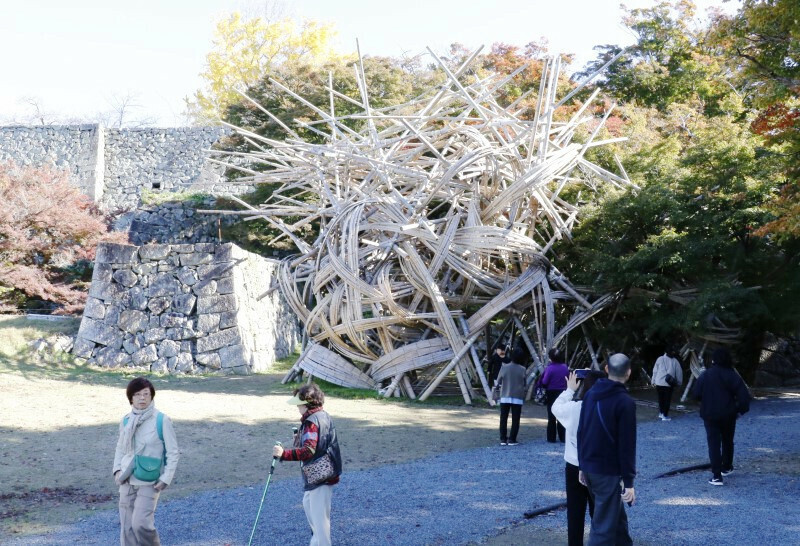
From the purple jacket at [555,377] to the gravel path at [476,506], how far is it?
969 mm

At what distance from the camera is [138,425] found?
5.15 metres

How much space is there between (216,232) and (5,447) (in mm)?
18433

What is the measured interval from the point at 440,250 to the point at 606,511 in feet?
29.7

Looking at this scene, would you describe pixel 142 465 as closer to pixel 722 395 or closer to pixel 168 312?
pixel 722 395

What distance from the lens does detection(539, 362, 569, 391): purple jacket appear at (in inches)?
402

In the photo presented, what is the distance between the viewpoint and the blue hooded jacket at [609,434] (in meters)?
4.91

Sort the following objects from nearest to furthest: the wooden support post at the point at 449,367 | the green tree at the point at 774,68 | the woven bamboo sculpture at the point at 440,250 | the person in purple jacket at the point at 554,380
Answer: the green tree at the point at 774,68, the person in purple jacket at the point at 554,380, the wooden support post at the point at 449,367, the woven bamboo sculpture at the point at 440,250

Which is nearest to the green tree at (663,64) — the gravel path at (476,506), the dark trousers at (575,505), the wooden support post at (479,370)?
the wooden support post at (479,370)

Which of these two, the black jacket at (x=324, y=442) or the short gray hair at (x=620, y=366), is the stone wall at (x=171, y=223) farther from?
the short gray hair at (x=620, y=366)

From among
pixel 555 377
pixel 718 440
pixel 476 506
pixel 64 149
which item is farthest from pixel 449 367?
pixel 64 149

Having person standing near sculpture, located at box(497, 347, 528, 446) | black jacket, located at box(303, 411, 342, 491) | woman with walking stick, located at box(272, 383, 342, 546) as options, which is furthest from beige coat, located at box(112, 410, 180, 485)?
person standing near sculpture, located at box(497, 347, 528, 446)

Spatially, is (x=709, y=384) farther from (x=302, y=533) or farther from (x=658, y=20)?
(x=658, y=20)

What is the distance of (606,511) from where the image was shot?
5.03m

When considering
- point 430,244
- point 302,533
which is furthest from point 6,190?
point 302,533
